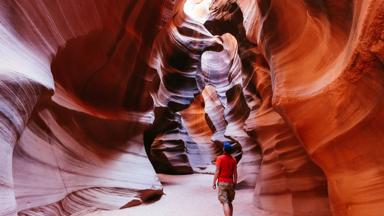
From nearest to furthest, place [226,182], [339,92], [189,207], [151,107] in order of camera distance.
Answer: [339,92] → [226,182] → [189,207] → [151,107]

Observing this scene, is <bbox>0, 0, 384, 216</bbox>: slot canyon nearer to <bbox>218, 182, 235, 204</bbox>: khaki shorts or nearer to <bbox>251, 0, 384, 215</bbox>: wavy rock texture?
<bbox>251, 0, 384, 215</bbox>: wavy rock texture

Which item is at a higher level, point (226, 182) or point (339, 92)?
point (339, 92)

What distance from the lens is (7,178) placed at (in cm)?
290

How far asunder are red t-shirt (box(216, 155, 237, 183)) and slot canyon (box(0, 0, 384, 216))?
39.6 inches

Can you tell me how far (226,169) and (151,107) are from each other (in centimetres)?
409

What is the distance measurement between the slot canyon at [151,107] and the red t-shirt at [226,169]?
39.6 inches

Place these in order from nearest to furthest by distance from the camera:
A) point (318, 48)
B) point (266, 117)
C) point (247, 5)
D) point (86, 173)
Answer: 1. point (318, 48)
2. point (86, 173)
3. point (266, 117)
4. point (247, 5)

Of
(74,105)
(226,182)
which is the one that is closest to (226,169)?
(226,182)

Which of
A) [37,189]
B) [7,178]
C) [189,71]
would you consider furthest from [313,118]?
[189,71]

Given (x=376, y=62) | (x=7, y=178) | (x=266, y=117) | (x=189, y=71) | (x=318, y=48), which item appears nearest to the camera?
(x=376, y=62)

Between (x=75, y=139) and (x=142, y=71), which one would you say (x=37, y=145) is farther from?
(x=142, y=71)

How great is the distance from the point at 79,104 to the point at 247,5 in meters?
4.43

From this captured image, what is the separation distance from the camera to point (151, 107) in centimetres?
830

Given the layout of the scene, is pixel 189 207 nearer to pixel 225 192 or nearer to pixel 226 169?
pixel 225 192
